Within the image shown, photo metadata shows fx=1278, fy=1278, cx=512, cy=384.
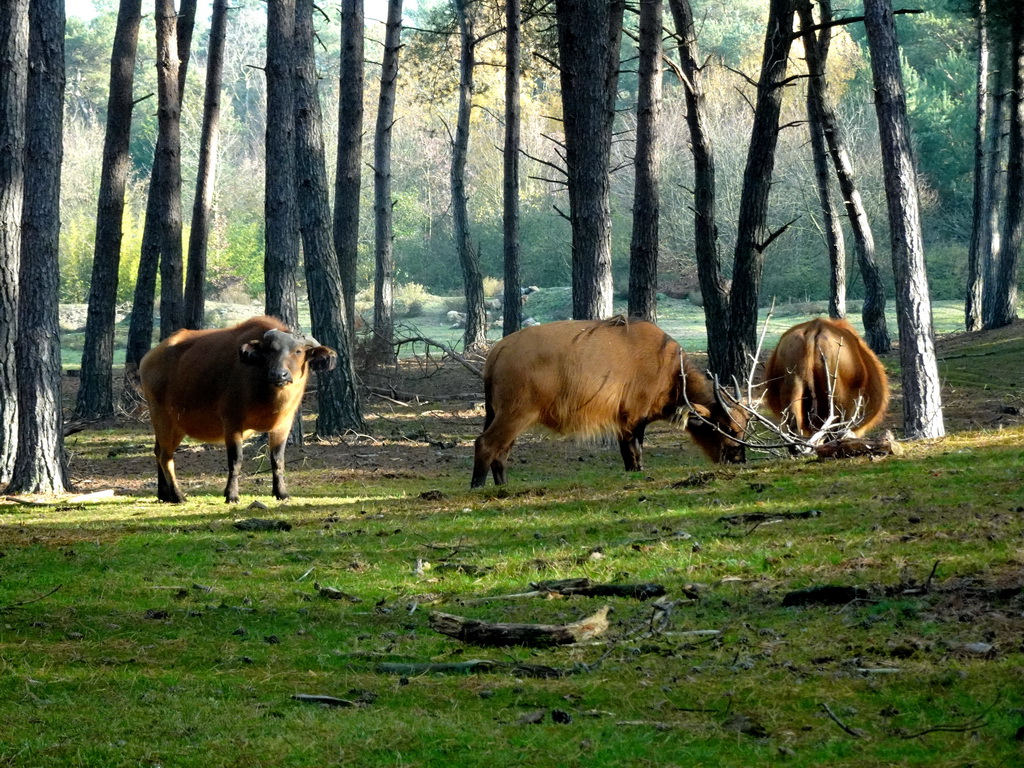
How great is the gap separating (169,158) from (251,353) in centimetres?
1115

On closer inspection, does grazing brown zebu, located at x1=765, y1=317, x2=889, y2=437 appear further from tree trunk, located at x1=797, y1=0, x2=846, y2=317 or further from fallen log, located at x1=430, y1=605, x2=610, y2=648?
tree trunk, located at x1=797, y1=0, x2=846, y2=317

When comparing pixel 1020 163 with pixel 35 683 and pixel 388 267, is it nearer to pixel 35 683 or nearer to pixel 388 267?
pixel 388 267

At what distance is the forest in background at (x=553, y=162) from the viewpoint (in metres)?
44.7

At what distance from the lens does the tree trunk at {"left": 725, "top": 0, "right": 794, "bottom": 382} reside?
52.3ft

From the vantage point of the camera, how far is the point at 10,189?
13.4 metres

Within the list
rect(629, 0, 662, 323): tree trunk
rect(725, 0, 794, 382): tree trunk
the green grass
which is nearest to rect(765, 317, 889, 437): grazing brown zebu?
the green grass

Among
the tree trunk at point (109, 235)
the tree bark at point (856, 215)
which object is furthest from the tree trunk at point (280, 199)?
the tree bark at point (856, 215)

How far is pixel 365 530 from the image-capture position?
33.7ft

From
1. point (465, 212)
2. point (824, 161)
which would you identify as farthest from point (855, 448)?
point (465, 212)

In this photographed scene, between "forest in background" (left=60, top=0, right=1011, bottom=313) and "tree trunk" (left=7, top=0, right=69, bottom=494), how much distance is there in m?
16.8

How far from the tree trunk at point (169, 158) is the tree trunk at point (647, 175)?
855cm

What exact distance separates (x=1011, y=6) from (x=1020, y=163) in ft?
12.5

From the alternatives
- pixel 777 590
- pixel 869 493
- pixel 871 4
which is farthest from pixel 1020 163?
pixel 777 590

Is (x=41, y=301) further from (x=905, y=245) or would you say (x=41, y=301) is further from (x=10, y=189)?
(x=905, y=245)
